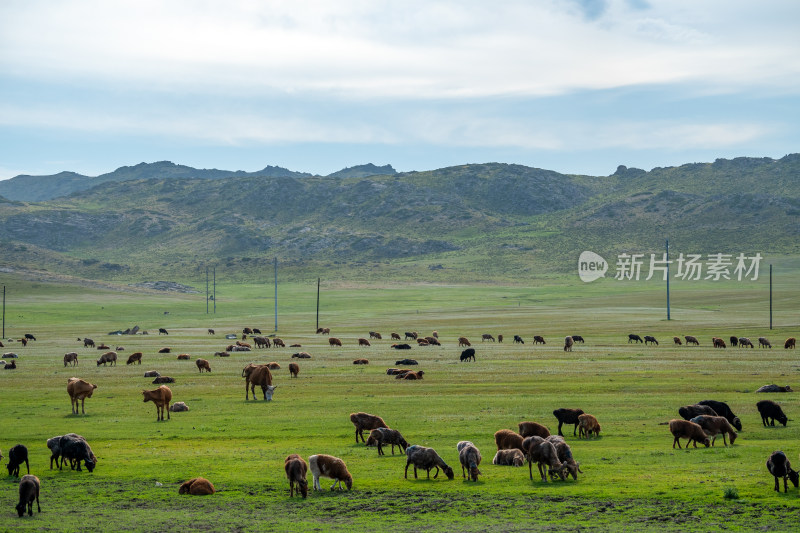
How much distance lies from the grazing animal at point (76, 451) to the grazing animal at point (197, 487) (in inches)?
154

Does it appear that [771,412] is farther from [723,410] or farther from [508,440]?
[508,440]

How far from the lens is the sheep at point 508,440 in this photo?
76.6 feet

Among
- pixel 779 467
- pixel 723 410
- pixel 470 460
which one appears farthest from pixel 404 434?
pixel 779 467

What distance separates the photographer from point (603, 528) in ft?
52.3

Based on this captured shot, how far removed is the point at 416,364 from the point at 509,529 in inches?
1447

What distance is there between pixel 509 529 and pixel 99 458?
45.1ft

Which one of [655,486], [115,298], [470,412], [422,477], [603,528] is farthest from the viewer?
[115,298]

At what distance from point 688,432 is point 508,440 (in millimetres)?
5570

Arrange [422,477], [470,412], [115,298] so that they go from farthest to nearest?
[115,298]
[470,412]
[422,477]

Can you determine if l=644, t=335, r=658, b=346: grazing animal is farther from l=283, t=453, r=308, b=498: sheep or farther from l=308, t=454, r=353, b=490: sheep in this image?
l=283, t=453, r=308, b=498: sheep

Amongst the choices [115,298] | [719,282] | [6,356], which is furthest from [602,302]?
[6,356]

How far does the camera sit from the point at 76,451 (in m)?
22.3

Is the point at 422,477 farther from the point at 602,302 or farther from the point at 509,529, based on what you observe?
the point at 602,302

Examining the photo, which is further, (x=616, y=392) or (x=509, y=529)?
(x=616, y=392)
